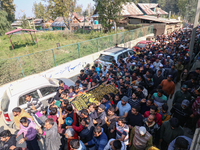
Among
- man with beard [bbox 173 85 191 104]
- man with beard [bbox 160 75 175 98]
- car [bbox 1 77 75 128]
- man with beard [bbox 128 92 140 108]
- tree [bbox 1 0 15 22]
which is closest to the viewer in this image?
man with beard [bbox 128 92 140 108]

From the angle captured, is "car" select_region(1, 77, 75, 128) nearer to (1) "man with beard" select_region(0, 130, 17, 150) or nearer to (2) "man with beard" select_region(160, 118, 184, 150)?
(1) "man with beard" select_region(0, 130, 17, 150)

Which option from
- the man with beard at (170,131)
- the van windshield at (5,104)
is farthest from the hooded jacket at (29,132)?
the man with beard at (170,131)

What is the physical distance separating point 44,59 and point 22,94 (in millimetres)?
4288

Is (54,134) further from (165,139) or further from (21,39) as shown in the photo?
(21,39)

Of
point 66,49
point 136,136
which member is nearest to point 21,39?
point 66,49

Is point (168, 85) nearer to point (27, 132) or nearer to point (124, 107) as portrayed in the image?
point (124, 107)

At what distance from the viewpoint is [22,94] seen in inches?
185

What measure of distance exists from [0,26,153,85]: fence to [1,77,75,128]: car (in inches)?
98.2

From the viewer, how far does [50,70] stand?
8742 millimetres

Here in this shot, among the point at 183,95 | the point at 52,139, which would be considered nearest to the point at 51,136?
the point at 52,139

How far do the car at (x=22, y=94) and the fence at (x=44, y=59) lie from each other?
8.18 ft

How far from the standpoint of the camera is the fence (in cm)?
695

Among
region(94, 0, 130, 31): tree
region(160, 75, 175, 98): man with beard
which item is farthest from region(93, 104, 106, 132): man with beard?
region(94, 0, 130, 31): tree

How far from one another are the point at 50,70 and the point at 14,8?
4119cm
